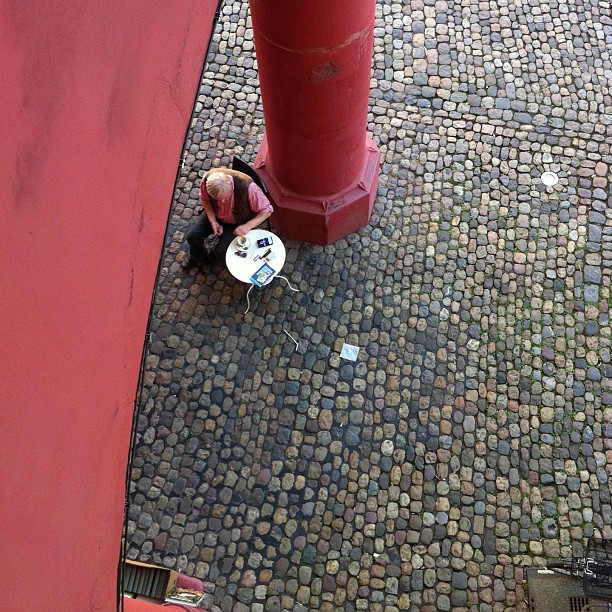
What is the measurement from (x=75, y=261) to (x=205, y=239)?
13.3 feet

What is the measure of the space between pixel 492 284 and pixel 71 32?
5349 mm

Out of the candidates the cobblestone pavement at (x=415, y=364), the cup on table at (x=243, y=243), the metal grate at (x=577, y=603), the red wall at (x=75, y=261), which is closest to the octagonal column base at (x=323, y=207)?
the cobblestone pavement at (x=415, y=364)

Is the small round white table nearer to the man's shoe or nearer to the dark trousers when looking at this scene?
the dark trousers

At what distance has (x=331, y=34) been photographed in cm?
503

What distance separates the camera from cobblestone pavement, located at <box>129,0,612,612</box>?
20.0 feet

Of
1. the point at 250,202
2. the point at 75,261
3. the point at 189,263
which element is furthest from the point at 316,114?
the point at 75,261

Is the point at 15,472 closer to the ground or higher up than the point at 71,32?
closer to the ground

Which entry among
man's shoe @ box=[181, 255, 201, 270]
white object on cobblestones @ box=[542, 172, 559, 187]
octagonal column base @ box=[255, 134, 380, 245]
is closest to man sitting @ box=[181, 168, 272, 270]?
man's shoe @ box=[181, 255, 201, 270]

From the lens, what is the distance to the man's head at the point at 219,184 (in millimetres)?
6367

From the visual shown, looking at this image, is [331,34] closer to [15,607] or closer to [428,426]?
[428,426]

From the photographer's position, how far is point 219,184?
251 inches

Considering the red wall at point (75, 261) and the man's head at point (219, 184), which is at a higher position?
the red wall at point (75, 261)

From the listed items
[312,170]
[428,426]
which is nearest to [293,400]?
[428,426]

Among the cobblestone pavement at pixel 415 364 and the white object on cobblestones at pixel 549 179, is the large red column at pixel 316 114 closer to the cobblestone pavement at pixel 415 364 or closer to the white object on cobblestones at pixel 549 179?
the cobblestone pavement at pixel 415 364
